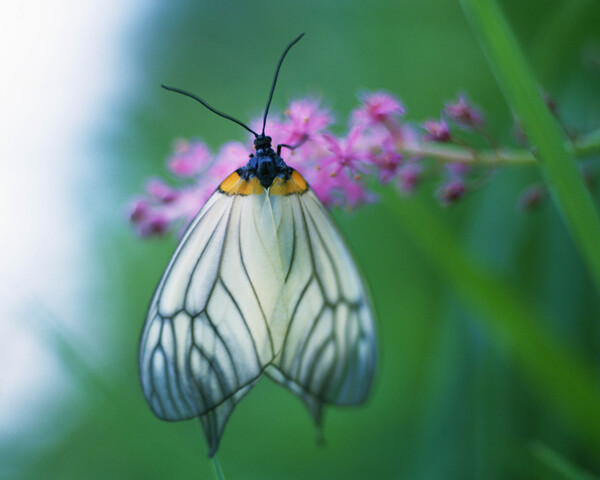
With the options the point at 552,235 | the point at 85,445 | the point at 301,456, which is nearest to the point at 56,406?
the point at 85,445

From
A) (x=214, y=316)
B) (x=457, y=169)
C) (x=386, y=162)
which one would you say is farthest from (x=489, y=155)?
(x=214, y=316)

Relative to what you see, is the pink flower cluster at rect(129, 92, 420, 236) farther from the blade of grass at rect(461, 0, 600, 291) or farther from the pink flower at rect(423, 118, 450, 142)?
the blade of grass at rect(461, 0, 600, 291)

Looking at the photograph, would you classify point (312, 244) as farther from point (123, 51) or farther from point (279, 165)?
point (123, 51)

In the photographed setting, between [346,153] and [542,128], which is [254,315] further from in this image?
[542,128]

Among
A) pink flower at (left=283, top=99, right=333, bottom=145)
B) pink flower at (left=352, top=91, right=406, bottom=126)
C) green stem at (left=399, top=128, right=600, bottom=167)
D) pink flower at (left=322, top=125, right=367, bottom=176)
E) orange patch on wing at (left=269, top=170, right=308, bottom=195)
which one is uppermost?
pink flower at (left=283, top=99, right=333, bottom=145)

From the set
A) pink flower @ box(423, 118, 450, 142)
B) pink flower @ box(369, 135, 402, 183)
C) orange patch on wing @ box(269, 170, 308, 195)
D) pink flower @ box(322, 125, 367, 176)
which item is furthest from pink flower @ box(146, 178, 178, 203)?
pink flower @ box(423, 118, 450, 142)

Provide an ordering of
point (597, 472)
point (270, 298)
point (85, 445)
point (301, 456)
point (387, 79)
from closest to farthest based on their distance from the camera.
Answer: point (270, 298) → point (597, 472) → point (301, 456) → point (85, 445) → point (387, 79)

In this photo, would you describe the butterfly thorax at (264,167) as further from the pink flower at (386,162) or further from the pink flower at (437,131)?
the pink flower at (437,131)
